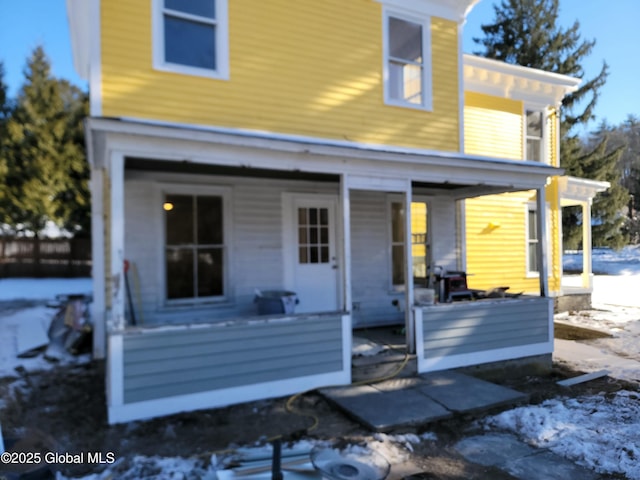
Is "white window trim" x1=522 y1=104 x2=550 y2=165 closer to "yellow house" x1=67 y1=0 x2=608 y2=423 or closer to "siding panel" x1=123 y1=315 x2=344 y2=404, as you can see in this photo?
"yellow house" x1=67 y1=0 x2=608 y2=423

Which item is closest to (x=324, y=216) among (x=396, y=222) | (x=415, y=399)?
(x=396, y=222)

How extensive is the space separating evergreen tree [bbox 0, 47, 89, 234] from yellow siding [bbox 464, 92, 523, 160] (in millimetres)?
15138

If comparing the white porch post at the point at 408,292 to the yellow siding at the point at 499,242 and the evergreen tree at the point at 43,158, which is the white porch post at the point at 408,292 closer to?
the yellow siding at the point at 499,242

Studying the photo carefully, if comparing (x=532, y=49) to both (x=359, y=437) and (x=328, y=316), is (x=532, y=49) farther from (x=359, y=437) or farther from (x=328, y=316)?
(x=359, y=437)

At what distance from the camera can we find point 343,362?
16.7 feet

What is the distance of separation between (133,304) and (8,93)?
18621mm

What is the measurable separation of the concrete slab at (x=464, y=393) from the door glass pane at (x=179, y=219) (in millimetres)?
3648

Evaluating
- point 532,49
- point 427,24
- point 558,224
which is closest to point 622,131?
point 532,49

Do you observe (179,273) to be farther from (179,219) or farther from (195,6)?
(195,6)

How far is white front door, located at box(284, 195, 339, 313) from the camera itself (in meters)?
6.65

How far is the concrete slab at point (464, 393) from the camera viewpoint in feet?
14.8

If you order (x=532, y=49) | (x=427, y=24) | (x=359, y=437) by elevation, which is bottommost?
(x=359, y=437)

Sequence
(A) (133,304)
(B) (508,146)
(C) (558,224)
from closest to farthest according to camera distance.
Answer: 1. (A) (133,304)
2. (B) (508,146)
3. (C) (558,224)

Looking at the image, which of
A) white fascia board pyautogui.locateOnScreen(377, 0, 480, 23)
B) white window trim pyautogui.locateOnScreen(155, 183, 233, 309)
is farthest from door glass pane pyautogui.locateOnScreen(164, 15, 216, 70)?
white fascia board pyautogui.locateOnScreen(377, 0, 480, 23)
